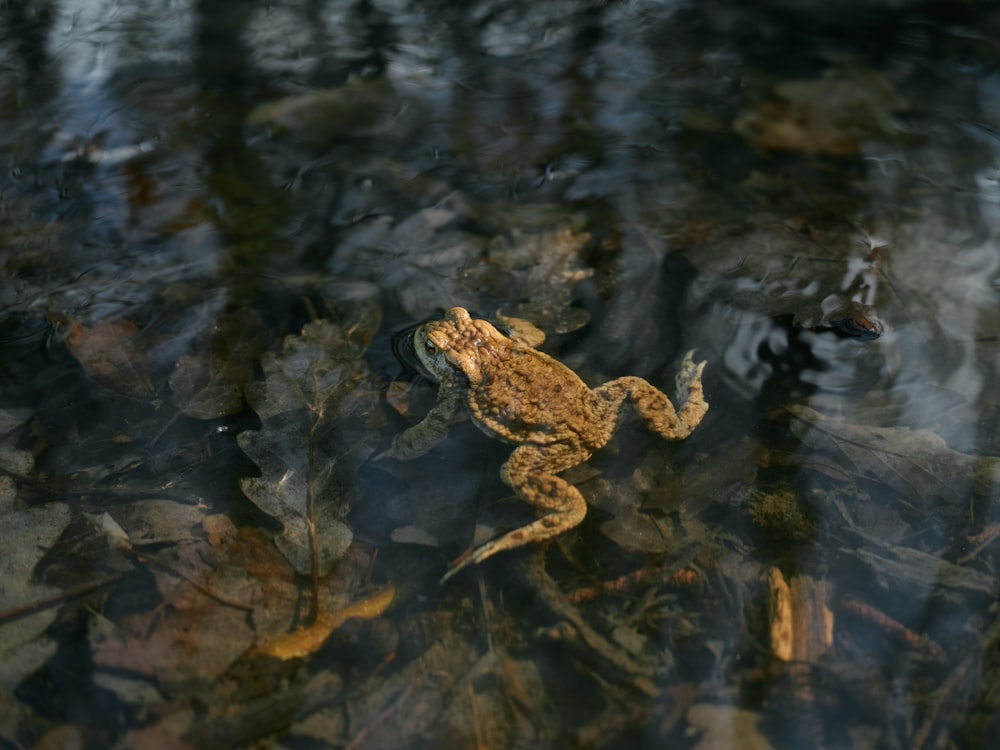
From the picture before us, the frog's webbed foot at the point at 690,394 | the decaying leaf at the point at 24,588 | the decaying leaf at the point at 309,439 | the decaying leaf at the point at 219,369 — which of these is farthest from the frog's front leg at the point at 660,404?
the decaying leaf at the point at 24,588

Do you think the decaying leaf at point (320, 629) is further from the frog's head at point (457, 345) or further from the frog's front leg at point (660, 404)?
the frog's front leg at point (660, 404)

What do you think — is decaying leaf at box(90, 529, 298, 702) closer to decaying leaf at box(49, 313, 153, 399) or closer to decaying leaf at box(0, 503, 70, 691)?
decaying leaf at box(0, 503, 70, 691)

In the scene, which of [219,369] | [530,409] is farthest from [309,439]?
[530,409]

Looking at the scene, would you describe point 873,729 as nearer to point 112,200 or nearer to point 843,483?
point 843,483

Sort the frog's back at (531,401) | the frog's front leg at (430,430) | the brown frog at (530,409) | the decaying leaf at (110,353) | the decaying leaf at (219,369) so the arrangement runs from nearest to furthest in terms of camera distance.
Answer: the brown frog at (530,409) < the frog's back at (531,401) < the frog's front leg at (430,430) < the decaying leaf at (219,369) < the decaying leaf at (110,353)

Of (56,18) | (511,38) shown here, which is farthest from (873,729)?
(56,18)

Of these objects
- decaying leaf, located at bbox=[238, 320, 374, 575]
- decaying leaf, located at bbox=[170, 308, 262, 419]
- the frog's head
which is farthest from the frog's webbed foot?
decaying leaf, located at bbox=[170, 308, 262, 419]
